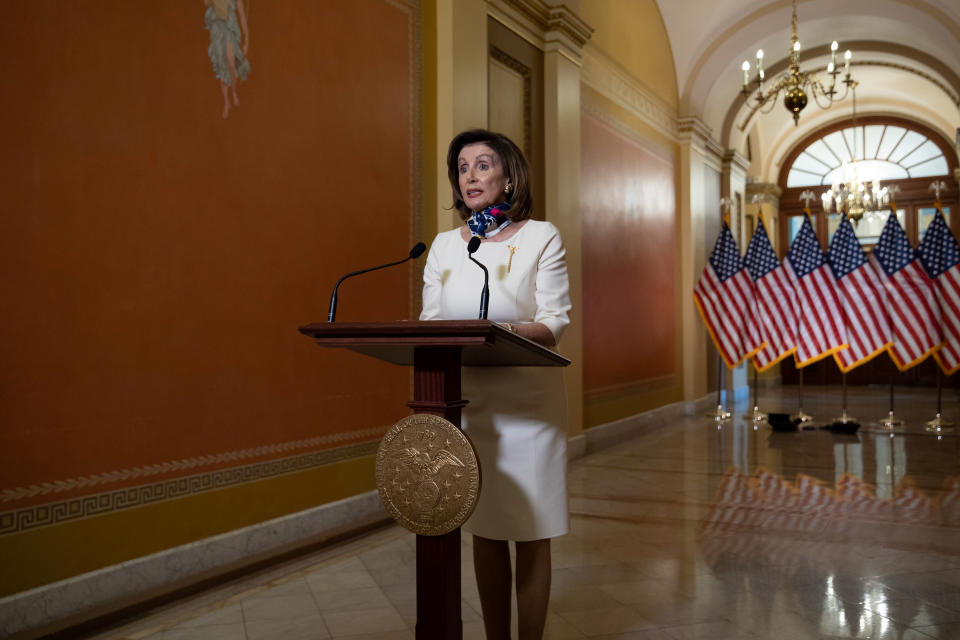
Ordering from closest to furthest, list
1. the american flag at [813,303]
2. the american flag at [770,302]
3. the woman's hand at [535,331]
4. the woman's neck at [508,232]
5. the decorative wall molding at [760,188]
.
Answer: the woman's hand at [535,331], the woman's neck at [508,232], the american flag at [813,303], the american flag at [770,302], the decorative wall molding at [760,188]

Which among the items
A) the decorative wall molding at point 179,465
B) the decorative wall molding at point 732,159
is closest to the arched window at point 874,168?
the decorative wall molding at point 732,159

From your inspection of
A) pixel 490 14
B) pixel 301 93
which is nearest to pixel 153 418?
pixel 301 93

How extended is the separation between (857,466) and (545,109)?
4.30 m

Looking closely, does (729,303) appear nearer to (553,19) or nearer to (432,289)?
(553,19)

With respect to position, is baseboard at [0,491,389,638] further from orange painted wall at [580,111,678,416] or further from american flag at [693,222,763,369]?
american flag at [693,222,763,369]

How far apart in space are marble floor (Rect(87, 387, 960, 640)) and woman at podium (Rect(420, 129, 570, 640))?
98 cm

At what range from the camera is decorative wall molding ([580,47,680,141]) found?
8.36 meters

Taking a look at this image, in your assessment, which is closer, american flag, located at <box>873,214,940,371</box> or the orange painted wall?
the orange painted wall

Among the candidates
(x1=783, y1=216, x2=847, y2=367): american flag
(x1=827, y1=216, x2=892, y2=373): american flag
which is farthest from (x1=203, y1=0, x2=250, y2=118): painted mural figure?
(x1=827, y1=216, x2=892, y2=373): american flag

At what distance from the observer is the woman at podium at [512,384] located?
7.23 ft

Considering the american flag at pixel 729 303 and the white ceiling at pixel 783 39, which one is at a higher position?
the white ceiling at pixel 783 39

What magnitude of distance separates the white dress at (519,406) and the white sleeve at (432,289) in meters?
0.09

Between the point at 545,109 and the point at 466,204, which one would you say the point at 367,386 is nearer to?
the point at 466,204

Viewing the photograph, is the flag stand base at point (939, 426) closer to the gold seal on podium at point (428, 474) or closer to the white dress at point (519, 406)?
the white dress at point (519, 406)
